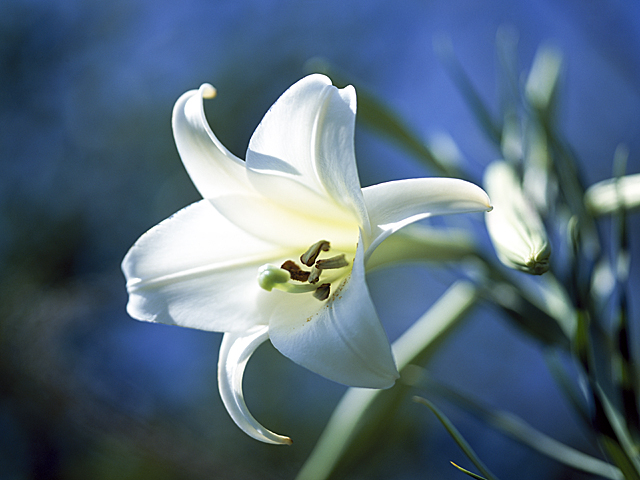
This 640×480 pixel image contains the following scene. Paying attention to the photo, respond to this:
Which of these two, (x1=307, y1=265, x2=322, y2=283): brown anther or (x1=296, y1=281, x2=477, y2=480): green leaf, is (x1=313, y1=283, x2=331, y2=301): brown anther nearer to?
(x1=307, y1=265, x2=322, y2=283): brown anther

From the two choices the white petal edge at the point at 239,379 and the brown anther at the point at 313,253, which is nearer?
the white petal edge at the point at 239,379

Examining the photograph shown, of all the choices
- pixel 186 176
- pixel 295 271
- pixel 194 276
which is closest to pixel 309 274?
pixel 295 271

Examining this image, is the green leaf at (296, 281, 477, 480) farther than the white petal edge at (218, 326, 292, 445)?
Yes

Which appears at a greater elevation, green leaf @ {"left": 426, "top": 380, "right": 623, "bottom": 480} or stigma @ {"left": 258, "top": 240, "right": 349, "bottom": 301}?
stigma @ {"left": 258, "top": 240, "right": 349, "bottom": 301}

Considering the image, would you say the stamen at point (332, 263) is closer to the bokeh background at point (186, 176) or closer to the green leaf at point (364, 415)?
the green leaf at point (364, 415)

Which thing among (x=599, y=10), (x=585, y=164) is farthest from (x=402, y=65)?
(x=599, y=10)

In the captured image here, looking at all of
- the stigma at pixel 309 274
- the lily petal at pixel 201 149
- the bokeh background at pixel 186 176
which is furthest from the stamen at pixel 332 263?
the bokeh background at pixel 186 176

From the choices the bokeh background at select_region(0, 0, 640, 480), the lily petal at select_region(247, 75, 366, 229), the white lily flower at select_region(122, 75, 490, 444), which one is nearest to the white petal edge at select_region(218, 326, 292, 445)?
the white lily flower at select_region(122, 75, 490, 444)

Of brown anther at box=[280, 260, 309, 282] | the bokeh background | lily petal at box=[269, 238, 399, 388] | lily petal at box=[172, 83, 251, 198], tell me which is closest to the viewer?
lily petal at box=[269, 238, 399, 388]
